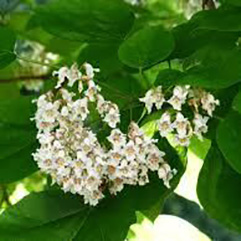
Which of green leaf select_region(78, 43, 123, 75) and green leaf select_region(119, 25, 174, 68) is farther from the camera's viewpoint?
green leaf select_region(78, 43, 123, 75)

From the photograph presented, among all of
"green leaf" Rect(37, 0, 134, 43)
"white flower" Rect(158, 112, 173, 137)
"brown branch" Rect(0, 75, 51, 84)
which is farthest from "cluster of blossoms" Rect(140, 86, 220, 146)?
"brown branch" Rect(0, 75, 51, 84)

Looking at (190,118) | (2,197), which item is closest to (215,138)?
(190,118)

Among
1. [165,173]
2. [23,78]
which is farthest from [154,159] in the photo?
[23,78]

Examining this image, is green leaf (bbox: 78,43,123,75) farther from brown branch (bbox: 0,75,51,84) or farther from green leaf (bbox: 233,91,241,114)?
brown branch (bbox: 0,75,51,84)

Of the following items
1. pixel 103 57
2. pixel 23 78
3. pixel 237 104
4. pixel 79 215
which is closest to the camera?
pixel 237 104

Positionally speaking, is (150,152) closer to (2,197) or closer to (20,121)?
(20,121)

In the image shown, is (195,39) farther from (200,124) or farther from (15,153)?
(15,153)

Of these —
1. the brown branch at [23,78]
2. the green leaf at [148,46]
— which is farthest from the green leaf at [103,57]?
the brown branch at [23,78]
